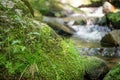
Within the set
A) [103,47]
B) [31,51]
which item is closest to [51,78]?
[31,51]

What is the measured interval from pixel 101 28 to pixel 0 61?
30.0 feet

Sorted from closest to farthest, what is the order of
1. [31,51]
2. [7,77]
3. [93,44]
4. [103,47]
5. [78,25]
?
[7,77]
[31,51]
[103,47]
[93,44]
[78,25]

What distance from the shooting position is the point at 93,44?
339 inches

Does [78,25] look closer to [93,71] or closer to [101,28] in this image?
[101,28]

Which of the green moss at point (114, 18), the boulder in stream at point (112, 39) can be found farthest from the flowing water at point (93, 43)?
the green moss at point (114, 18)

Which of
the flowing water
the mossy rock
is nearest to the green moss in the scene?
the mossy rock

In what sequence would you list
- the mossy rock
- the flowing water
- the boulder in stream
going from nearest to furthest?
the flowing water < the boulder in stream < the mossy rock

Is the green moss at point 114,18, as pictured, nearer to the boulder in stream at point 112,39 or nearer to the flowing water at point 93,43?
the flowing water at point 93,43

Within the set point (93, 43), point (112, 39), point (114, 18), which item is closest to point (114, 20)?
point (114, 18)

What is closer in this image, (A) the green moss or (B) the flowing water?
(B) the flowing water

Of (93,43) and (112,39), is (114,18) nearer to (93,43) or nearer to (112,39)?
(93,43)

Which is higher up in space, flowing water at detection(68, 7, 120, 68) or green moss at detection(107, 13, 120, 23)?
green moss at detection(107, 13, 120, 23)

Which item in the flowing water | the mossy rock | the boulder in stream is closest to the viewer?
the flowing water

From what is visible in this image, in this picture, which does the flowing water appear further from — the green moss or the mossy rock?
the green moss
